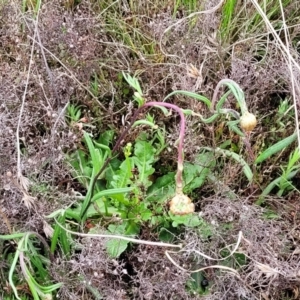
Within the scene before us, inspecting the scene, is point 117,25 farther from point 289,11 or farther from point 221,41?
point 289,11

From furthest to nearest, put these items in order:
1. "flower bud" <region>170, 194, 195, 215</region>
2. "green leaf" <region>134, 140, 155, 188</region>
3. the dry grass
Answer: "green leaf" <region>134, 140, 155, 188</region> < the dry grass < "flower bud" <region>170, 194, 195, 215</region>

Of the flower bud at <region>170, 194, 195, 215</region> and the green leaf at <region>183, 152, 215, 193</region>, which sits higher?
the flower bud at <region>170, 194, 195, 215</region>

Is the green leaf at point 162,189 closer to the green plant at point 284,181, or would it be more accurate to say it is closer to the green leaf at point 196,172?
the green leaf at point 196,172

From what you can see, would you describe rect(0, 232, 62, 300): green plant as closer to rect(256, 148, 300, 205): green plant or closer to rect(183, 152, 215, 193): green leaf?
rect(183, 152, 215, 193): green leaf

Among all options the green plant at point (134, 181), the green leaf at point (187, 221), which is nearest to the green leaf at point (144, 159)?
the green plant at point (134, 181)

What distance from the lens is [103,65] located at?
1.58 m

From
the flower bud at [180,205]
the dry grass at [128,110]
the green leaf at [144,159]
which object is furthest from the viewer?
the green leaf at [144,159]

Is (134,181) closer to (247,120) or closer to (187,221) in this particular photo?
(187,221)

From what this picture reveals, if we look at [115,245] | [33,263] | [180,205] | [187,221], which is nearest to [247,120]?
[180,205]

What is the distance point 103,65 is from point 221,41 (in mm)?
313

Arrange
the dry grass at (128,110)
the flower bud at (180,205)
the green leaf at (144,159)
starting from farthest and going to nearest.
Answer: the green leaf at (144,159)
the dry grass at (128,110)
the flower bud at (180,205)

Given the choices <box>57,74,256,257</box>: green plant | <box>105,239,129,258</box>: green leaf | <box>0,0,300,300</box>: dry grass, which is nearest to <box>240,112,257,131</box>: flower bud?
<box>57,74,256,257</box>: green plant

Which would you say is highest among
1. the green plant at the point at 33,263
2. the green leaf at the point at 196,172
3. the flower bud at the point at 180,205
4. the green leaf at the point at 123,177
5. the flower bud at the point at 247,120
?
the flower bud at the point at 247,120

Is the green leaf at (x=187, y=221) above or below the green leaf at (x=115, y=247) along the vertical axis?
above
